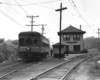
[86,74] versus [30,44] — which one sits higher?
[30,44]

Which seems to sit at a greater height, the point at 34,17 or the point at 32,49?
the point at 34,17

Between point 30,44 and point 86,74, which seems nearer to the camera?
point 86,74

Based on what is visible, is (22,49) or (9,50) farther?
(9,50)

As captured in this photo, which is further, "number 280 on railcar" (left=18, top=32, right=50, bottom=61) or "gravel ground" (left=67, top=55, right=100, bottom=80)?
"number 280 on railcar" (left=18, top=32, right=50, bottom=61)

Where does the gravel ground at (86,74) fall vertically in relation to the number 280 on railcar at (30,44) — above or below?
below

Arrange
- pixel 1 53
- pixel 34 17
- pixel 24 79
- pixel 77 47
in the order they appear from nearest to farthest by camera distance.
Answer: pixel 24 79
pixel 1 53
pixel 34 17
pixel 77 47

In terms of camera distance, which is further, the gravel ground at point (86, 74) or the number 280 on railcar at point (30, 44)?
the number 280 on railcar at point (30, 44)

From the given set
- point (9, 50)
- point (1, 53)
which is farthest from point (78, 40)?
point (1, 53)

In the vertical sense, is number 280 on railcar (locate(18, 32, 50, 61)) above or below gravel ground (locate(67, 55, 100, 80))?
above

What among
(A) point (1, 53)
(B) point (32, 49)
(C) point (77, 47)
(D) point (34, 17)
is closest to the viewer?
(B) point (32, 49)

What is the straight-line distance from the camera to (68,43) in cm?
4997

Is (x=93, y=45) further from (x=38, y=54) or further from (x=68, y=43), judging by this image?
(x=38, y=54)

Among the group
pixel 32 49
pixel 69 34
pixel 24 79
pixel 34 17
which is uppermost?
pixel 34 17

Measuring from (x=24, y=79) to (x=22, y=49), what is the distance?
10702 millimetres
